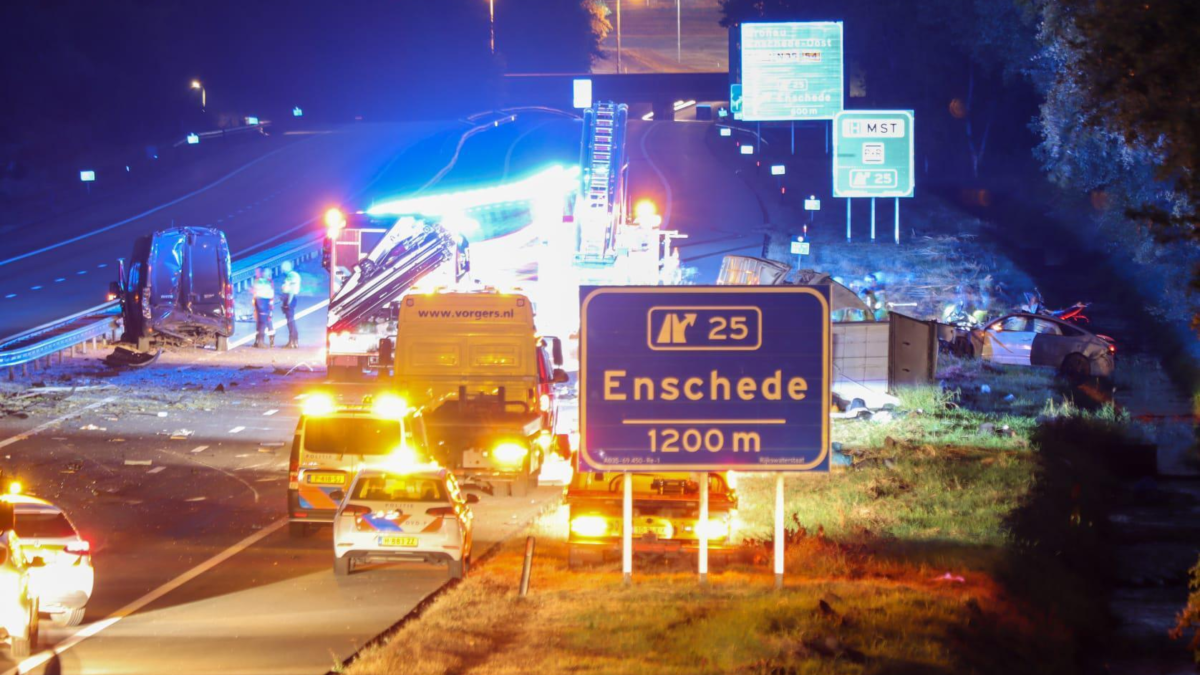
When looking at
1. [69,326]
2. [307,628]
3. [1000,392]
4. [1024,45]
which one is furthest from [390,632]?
[1024,45]

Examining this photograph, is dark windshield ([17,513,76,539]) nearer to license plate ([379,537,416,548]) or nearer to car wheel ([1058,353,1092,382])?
license plate ([379,537,416,548])

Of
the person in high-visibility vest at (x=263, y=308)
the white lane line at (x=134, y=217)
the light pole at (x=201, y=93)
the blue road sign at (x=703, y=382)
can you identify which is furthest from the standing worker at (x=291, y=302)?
the light pole at (x=201, y=93)

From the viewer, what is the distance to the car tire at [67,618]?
1146cm

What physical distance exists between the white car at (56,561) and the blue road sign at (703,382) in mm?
4522

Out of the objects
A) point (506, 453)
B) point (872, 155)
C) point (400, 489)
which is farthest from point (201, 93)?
point (400, 489)

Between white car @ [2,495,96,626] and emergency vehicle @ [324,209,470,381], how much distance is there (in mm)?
16109

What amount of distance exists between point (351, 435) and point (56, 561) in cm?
538

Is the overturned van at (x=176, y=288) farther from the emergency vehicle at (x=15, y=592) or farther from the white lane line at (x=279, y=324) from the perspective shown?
the emergency vehicle at (x=15, y=592)

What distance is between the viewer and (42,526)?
37.7 feet

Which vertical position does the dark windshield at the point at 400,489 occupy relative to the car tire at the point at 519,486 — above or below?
above

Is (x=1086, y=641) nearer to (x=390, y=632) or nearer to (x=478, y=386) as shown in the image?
(x=390, y=632)

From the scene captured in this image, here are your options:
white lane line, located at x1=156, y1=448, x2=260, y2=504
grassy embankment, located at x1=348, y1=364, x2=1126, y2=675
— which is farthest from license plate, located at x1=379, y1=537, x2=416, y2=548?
white lane line, located at x1=156, y1=448, x2=260, y2=504

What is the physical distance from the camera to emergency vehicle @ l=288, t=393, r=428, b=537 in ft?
51.7

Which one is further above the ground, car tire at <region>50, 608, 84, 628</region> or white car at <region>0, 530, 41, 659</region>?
white car at <region>0, 530, 41, 659</region>
